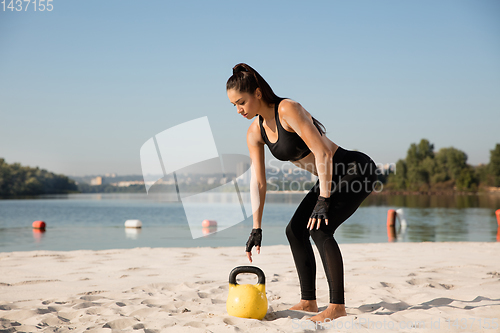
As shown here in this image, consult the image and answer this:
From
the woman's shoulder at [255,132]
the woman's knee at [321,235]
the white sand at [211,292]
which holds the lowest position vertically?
the white sand at [211,292]

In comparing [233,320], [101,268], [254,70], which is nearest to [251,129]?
[254,70]

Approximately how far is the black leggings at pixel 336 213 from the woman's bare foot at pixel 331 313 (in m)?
0.04

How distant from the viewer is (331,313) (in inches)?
113

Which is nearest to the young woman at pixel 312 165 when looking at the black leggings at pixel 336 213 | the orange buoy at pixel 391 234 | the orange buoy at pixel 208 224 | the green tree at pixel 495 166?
the black leggings at pixel 336 213

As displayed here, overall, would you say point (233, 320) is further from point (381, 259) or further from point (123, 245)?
point (123, 245)

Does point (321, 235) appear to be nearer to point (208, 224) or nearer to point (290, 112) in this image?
point (290, 112)

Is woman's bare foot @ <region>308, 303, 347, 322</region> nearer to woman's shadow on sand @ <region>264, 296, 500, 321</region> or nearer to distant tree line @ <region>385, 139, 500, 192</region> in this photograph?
woman's shadow on sand @ <region>264, 296, 500, 321</region>

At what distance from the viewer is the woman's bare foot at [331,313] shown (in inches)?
112

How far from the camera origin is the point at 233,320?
2.92 meters

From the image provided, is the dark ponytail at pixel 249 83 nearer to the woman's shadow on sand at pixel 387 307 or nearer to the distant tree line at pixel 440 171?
the woman's shadow on sand at pixel 387 307

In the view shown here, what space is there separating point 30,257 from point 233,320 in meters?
5.14

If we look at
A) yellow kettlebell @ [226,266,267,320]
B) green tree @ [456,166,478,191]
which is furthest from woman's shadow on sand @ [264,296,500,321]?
green tree @ [456,166,478,191]

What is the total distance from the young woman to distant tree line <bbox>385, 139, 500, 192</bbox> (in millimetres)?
87468

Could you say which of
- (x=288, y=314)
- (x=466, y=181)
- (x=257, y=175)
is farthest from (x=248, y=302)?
(x=466, y=181)
